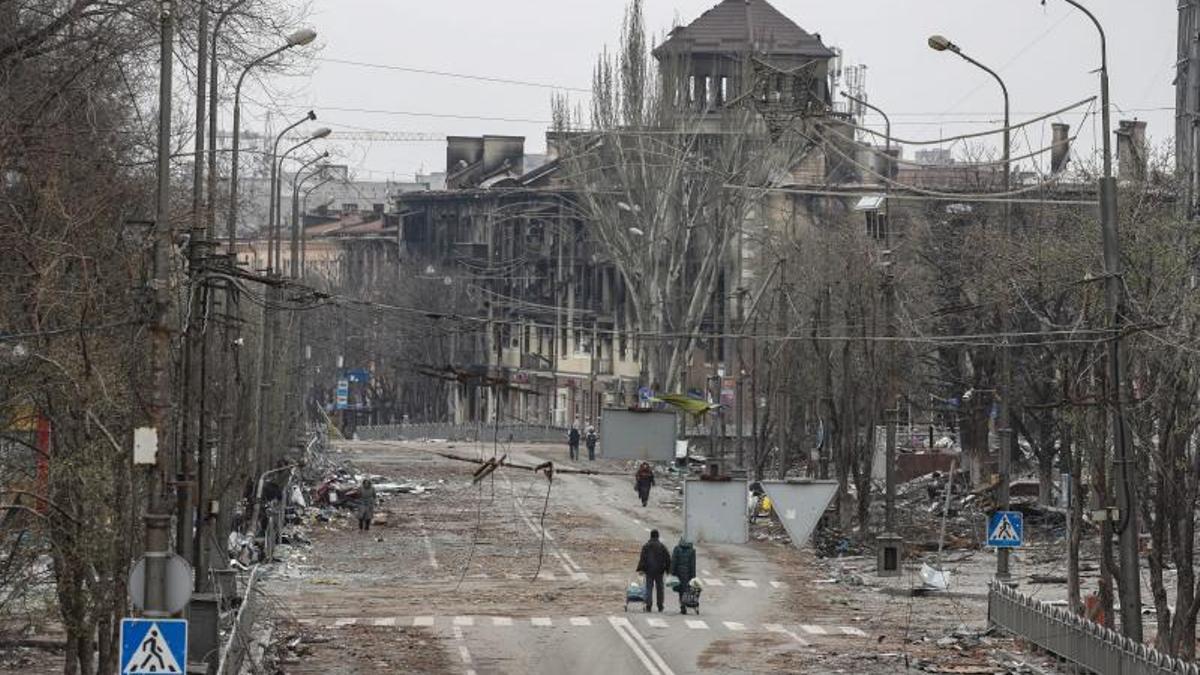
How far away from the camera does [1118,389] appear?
2811 centimetres

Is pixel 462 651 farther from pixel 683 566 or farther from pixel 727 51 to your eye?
pixel 727 51

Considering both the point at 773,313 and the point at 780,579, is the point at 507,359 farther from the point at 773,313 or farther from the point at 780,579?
the point at 780,579

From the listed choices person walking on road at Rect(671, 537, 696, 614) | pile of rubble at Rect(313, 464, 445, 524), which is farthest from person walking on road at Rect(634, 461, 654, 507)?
person walking on road at Rect(671, 537, 696, 614)

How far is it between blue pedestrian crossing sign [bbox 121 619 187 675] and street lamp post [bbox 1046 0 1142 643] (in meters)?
12.0

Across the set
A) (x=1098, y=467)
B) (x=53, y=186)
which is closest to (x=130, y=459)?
(x=53, y=186)

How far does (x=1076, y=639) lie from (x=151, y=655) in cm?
1389

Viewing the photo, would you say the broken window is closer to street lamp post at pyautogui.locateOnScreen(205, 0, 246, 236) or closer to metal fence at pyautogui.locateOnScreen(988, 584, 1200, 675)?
metal fence at pyautogui.locateOnScreen(988, 584, 1200, 675)

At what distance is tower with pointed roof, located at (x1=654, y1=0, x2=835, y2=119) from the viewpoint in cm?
8750

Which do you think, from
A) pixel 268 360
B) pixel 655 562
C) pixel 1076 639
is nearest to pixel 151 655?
pixel 1076 639

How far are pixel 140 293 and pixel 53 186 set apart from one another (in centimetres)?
196

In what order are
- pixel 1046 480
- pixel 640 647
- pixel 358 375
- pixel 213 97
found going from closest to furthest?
pixel 213 97 < pixel 640 647 < pixel 1046 480 < pixel 358 375

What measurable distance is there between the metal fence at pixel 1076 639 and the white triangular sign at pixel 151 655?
1008cm

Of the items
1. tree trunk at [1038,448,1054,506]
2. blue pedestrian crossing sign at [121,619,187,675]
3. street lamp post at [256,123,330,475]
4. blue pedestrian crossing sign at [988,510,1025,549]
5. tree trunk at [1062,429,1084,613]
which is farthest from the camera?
tree trunk at [1038,448,1054,506]

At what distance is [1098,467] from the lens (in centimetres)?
3186
